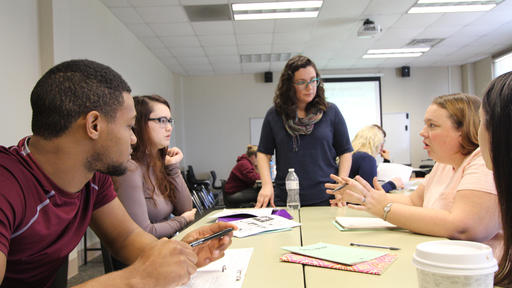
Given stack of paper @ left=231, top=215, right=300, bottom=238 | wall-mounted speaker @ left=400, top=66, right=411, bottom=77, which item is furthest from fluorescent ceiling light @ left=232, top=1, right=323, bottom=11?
wall-mounted speaker @ left=400, top=66, right=411, bottom=77

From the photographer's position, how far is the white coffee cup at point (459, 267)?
0.52 metres

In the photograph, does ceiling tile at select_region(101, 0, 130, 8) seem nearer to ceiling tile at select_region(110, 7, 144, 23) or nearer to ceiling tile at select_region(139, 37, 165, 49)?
ceiling tile at select_region(110, 7, 144, 23)

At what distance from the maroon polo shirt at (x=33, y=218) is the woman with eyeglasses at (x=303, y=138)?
108 centimetres

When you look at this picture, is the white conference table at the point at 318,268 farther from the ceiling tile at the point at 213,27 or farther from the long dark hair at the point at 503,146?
the ceiling tile at the point at 213,27

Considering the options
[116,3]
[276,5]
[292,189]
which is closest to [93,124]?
[292,189]

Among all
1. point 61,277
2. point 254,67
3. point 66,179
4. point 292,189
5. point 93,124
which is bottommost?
point 61,277

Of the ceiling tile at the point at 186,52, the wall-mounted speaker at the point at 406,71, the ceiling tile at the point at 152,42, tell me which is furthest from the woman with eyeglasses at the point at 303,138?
the wall-mounted speaker at the point at 406,71

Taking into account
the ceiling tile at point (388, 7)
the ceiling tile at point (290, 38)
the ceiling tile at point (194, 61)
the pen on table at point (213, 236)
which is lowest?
the pen on table at point (213, 236)

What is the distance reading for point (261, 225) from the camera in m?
1.45

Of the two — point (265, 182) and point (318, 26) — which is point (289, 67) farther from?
point (318, 26)

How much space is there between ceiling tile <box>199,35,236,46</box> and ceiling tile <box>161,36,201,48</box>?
4.6 inches

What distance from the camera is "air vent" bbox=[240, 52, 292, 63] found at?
678cm

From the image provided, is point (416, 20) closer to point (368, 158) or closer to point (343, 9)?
point (343, 9)

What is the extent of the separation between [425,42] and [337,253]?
6.47 m
